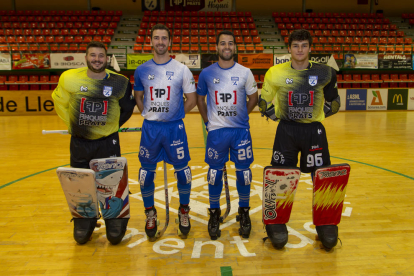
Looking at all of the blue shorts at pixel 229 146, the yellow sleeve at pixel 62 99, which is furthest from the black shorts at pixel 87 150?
the blue shorts at pixel 229 146

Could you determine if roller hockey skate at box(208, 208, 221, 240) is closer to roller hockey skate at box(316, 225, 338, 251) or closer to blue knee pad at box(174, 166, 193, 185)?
blue knee pad at box(174, 166, 193, 185)

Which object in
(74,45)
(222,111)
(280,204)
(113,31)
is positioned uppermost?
(113,31)

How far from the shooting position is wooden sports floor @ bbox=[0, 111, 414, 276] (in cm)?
279

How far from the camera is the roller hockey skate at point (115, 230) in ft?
10.4

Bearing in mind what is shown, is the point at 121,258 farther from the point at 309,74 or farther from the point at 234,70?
the point at 309,74

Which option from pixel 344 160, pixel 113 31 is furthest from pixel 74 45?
pixel 344 160

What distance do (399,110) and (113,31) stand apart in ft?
51.0

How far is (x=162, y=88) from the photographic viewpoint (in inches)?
129

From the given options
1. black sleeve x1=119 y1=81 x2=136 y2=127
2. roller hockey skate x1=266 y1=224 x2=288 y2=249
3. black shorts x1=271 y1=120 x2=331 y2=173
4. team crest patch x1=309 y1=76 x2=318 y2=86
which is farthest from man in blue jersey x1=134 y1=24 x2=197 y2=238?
team crest patch x1=309 y1=76 x2=318 y2=86

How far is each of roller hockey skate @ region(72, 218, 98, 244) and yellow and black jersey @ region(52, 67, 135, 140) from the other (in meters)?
0.85

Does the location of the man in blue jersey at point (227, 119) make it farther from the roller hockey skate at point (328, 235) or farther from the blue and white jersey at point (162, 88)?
the roller hockey skate at point (328, 235)

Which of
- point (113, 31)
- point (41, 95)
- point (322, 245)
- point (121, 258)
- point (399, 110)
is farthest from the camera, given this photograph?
point (113, 31)

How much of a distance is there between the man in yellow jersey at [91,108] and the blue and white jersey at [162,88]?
288mm

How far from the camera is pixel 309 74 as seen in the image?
3.18m
